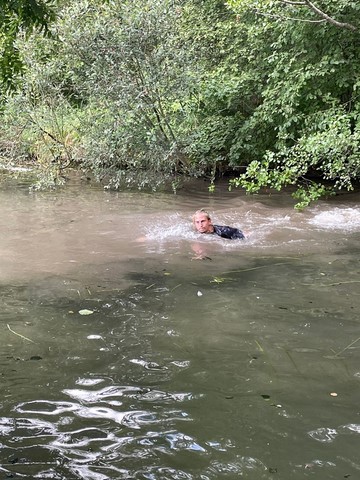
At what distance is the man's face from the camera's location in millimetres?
9753

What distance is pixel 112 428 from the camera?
143 inches

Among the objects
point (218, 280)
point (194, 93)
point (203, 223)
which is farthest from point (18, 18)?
point (194, 93)

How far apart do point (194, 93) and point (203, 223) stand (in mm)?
6553

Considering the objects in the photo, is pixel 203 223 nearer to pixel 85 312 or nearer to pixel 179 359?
pixel 85 312

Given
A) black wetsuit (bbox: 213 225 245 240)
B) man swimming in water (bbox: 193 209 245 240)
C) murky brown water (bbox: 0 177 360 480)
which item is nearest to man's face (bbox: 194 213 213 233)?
man swimming in water (bbox: 193 209 245 240)

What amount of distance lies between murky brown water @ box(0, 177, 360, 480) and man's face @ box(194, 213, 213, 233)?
11.3 inches

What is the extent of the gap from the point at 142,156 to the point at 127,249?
6.25 m

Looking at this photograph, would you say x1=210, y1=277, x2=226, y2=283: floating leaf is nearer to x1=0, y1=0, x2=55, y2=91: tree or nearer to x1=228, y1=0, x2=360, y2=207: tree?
x1=0, y1=0, x2=55, y2=91: tree

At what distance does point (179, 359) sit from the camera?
4707mm

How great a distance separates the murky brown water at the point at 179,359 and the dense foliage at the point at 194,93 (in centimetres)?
455

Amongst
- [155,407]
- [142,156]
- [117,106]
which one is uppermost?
[117,106]

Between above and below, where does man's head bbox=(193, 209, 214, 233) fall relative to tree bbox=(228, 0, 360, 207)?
below

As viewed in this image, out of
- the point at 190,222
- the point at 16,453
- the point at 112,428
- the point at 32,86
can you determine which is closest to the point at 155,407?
the point at 112,428

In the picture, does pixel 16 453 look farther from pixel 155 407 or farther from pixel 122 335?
pixel 122 335
